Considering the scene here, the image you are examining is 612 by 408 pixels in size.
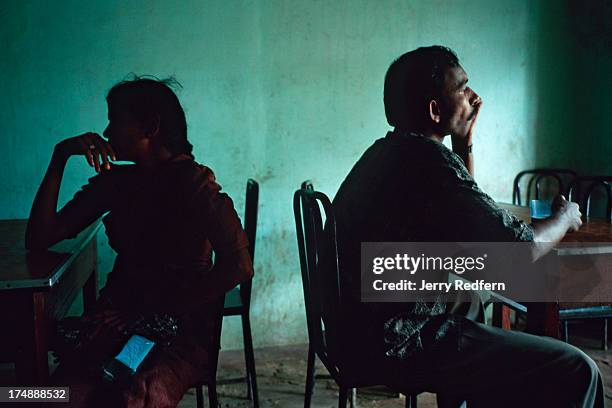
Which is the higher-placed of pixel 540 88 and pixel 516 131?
pixel 540 88

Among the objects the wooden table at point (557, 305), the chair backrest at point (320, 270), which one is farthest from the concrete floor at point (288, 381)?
the wooden table at point (557, 305)

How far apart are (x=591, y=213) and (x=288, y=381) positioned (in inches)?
89.5

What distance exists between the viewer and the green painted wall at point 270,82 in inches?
106

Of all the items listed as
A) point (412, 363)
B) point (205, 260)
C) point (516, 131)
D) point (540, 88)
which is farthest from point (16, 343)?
point (540, 88)

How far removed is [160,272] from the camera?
1428 mm

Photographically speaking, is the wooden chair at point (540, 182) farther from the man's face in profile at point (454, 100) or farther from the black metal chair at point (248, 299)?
the man's face in profile at point (454, 100)

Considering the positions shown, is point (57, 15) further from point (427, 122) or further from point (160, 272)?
point (427, 122)

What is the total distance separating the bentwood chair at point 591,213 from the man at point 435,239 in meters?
0.30

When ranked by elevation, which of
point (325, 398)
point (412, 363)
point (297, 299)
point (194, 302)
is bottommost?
point (325, 398)

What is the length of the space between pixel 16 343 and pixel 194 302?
1.36ft

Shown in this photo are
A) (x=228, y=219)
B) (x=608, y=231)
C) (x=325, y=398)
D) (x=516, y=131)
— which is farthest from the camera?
(x=516, y=131)

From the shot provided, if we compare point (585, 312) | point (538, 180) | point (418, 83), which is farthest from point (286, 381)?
point (538, 180)

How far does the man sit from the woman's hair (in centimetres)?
51

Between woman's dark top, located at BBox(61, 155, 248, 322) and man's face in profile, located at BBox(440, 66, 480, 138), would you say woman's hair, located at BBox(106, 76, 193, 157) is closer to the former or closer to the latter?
woman's dark top, located at BBox(61, 155, 248, 322)
